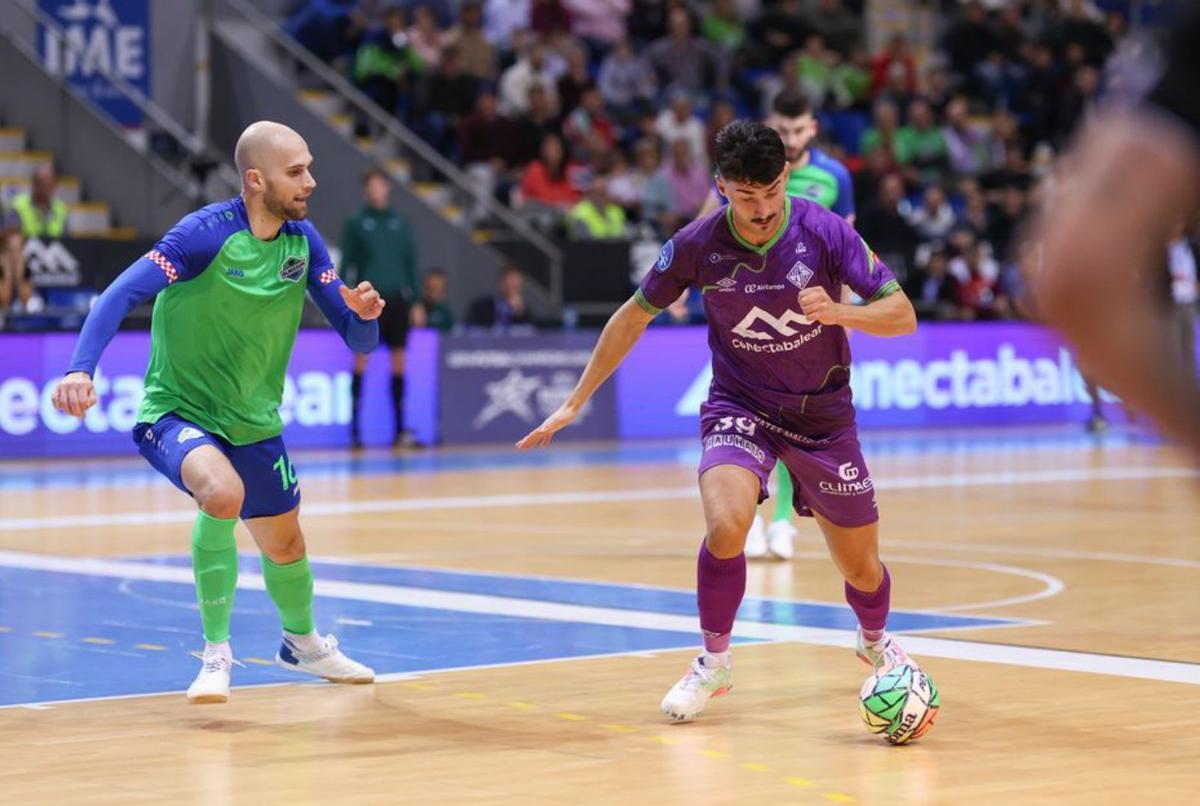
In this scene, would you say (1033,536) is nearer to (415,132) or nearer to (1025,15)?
(415,132)

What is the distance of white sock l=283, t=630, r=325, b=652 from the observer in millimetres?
7883

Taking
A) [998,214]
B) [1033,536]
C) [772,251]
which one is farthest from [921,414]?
[772,251]

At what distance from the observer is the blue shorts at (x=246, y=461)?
7.52m

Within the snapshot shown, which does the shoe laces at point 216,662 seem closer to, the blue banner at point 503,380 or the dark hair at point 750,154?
the dark hair at point 750,154

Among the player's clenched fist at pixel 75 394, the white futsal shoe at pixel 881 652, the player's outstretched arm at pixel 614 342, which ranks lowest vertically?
the white futsal shoe at pixel 881 652

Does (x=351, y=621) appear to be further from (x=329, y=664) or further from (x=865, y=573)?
(x=865, y=573)

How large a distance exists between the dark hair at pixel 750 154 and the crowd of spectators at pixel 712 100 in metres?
15.6

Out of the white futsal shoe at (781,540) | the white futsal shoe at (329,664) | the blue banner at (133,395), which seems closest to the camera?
the white futsal shoe at (329,664)

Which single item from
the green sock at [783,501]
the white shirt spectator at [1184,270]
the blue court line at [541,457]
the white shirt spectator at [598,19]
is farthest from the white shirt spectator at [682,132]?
the green sock at [783,501]

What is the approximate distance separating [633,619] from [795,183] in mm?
3078

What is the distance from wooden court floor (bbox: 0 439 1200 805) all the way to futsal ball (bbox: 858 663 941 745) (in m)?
0.06

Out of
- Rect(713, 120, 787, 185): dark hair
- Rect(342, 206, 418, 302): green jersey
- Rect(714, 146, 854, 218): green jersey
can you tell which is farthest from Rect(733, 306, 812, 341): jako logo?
Rect(342, 206, 418, 302): green jersey

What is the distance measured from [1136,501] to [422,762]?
10.2 m

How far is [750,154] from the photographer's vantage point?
6.90m
